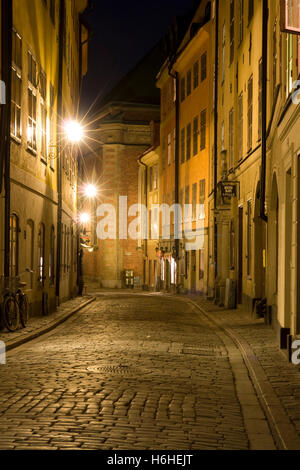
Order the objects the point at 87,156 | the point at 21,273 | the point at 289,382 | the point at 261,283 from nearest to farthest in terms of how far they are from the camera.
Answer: the point at 289,382, the point at 21,273, the point at 261,283, the point at 87,156

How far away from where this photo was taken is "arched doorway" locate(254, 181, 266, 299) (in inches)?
854

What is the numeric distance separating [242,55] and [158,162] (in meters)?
28.5

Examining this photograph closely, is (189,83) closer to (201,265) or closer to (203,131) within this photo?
(203,131)

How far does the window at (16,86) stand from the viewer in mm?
18453

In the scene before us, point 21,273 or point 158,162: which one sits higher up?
point 158,162

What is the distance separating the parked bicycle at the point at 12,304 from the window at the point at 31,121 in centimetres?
512

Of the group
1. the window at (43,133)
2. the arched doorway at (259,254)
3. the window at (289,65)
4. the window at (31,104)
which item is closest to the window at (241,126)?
the arched doorway at (259,254)

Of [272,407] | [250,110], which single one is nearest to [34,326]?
[250,110]

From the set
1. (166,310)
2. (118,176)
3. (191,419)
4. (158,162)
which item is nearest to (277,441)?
(191,419)

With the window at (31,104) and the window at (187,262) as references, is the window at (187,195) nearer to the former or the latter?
the window at (187,262)

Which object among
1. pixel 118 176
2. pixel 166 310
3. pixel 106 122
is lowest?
pixel 166 310

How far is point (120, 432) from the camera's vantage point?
6984 mm

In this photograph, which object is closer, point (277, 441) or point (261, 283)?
point (277, 441)

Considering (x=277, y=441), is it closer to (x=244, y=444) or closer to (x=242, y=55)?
(x=244, y=444)
